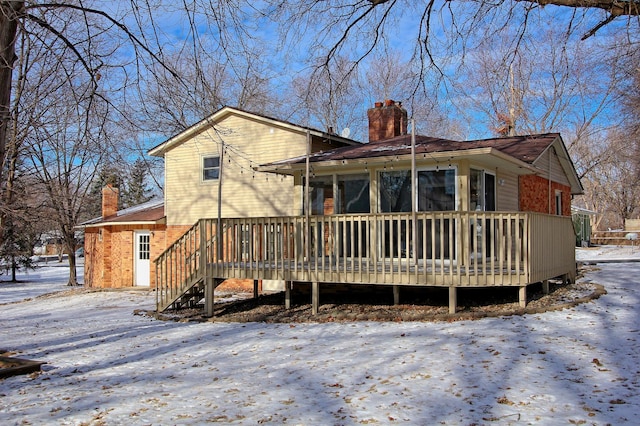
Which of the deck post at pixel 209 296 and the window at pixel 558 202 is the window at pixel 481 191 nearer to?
the deck post at pixel 209 296

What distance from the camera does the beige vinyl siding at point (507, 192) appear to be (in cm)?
1238

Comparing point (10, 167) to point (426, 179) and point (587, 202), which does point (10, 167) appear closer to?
point (426, 179)

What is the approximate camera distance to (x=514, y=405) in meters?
4.93

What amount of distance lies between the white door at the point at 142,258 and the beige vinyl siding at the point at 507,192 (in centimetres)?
1273

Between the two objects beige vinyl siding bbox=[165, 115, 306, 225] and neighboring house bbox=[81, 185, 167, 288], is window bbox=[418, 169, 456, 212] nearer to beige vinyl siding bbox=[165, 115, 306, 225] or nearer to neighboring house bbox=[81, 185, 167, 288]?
beige vinyl siding bbox=[165, 115, 306, 225]

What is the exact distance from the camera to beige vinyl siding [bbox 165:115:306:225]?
50.6 ft

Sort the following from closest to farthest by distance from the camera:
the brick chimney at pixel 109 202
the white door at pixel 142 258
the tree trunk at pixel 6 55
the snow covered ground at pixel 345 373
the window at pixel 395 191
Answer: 1. the snow covered ground at pixel 345 373
2. the tree trunk at pixel 6 55
3. the window at pixel 395 191
4. the white door at pixel 142 258
5. the brick chimney at pixel 109 202

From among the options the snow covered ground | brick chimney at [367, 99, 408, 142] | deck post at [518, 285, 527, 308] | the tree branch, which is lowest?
the snow covered ground

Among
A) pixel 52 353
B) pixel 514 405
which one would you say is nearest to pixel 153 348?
pixel 52 353

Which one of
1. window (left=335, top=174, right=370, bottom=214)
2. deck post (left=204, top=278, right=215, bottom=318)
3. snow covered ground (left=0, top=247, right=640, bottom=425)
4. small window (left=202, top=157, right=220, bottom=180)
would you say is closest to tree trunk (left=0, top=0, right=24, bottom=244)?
snow covered ground (left=0, top=247, right=640, bottom=425)

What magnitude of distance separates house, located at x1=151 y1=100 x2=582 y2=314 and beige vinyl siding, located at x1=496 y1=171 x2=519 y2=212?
0.09 ft

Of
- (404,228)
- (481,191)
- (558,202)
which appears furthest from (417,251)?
(558,202)

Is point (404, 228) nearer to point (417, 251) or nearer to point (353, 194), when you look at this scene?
point (353, 194)

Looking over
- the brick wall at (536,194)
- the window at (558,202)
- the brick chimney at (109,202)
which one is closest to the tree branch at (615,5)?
the brick wall at (536,194)
